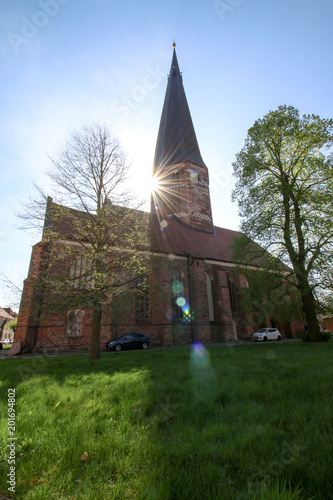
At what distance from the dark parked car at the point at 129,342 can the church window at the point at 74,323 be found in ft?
7.73

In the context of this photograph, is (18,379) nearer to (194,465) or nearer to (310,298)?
(194,465)

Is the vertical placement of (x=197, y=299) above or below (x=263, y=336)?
above

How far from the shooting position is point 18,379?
5477mm

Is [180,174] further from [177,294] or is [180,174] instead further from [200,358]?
[200,358]

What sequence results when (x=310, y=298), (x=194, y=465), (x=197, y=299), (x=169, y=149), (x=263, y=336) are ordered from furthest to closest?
(x=169, y=149) → (x=263, y=336) → (x=197, y=299) → (x=310, y=298) → (x=194, y=465)

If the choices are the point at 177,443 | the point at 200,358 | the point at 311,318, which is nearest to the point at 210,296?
the point at 311,318

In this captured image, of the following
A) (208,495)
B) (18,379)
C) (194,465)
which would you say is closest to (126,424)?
(194,465)

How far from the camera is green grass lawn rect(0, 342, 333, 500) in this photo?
1.63 meters

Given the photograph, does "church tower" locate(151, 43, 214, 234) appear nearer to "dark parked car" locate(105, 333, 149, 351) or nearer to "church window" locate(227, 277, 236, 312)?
"church window" locate(227, 277, 236, 312)

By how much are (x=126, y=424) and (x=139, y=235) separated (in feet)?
27.4

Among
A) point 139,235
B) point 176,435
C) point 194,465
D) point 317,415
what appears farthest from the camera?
point 139,235

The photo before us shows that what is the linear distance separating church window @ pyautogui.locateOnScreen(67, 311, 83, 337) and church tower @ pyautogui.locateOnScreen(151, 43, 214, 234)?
52.2ft

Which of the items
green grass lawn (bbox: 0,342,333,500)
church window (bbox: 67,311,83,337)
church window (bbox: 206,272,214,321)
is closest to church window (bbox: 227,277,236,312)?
church window (bbox: 206,272,214,321)

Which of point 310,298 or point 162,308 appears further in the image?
point 162,308
